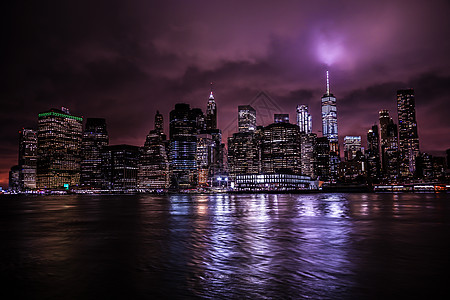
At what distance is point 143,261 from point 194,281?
683 cm

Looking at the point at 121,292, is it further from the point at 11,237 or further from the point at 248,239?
the point at 11,237

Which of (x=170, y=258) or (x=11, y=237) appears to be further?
(x=11, y=237)

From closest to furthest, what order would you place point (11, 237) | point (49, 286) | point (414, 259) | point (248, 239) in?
point (49, 286), point (414, 259), point (248, 239), point (11, 237)

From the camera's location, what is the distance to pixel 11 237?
114ft

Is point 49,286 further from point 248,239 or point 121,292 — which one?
point 248,239

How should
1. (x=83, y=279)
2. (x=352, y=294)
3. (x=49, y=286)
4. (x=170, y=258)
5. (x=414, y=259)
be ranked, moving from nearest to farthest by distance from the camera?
1. (x=352, y=294)
2. (x=49, y=286)
3. (x=83, y=279)
4. (x=414, y=259)
5. (x=170, y=258)

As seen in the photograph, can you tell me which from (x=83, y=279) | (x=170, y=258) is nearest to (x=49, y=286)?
(x=83, y=279)

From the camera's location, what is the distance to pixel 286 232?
35.1 meters

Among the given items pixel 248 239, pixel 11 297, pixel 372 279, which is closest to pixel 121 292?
pixel 11 297

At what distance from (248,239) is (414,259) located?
1335 cm

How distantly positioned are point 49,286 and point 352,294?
13.9 m

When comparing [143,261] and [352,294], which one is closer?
[352,294]

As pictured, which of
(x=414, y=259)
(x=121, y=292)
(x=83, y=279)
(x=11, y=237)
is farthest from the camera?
(x=11, y=237)

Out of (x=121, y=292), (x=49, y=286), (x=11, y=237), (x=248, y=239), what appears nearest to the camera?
(x=121, y=292)
